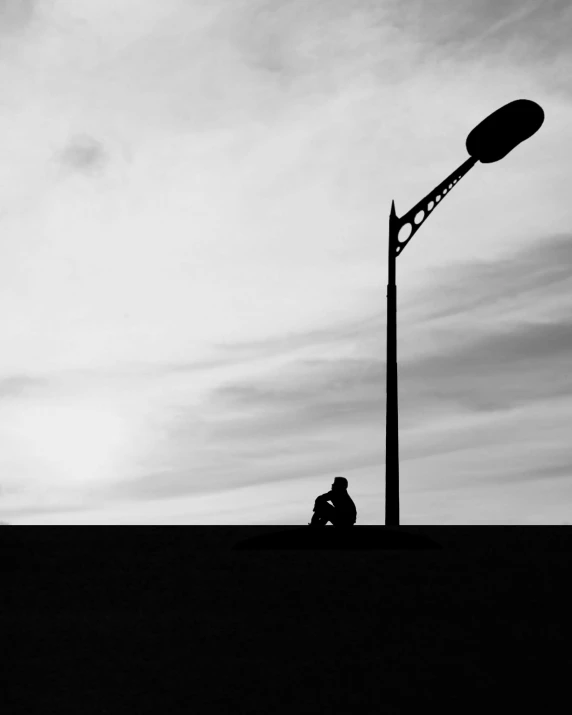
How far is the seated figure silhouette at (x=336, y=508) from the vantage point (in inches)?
380

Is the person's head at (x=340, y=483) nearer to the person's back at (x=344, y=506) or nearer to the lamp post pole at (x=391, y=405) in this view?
the person's back at (x=344, y=506)

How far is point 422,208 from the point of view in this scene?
11.5m

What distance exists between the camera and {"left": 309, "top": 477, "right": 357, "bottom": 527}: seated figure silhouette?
31.7 ft

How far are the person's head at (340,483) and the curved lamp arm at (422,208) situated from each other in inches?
116
